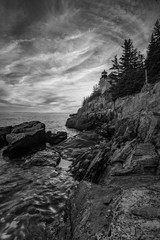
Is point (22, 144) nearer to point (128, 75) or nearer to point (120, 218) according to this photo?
point (120, 218)

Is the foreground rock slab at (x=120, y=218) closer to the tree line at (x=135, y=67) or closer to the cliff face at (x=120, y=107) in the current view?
the cliff face at (x=120, y=107)

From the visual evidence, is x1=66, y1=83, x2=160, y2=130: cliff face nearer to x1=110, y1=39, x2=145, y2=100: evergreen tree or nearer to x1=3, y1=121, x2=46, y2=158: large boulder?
x1=110, y1=39, x2=145, y2=100: evergreen tree

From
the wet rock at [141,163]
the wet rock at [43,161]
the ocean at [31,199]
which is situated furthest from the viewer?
the wet rock at [43,161]

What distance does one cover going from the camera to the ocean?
4977 mm

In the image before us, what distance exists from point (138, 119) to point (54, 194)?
9120 millimetres

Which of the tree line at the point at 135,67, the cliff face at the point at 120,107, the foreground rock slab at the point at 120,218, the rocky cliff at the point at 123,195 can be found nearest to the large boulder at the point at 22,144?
the rocky cliff at the point at 123,195

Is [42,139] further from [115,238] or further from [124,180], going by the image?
[115,238]

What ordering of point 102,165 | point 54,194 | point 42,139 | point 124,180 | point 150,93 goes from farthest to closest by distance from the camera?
point 150,93, point 42,139, point 102,165, point 54,194, point 124,180

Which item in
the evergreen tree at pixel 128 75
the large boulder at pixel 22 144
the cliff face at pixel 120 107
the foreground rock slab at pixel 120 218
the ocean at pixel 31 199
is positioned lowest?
the ocean at pixel 31 199

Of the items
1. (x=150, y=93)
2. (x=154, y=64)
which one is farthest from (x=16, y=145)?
(x=154, y=64)

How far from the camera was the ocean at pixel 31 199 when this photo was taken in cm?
498

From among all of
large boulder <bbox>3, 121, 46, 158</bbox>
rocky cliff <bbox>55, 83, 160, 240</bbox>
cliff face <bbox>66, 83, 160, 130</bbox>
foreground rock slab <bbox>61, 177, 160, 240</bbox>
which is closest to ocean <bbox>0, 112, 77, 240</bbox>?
rocky cliff <bbox>55, 83, 160, 240</bbox>

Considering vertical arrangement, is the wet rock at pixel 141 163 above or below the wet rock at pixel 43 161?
above

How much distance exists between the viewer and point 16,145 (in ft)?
47.5
